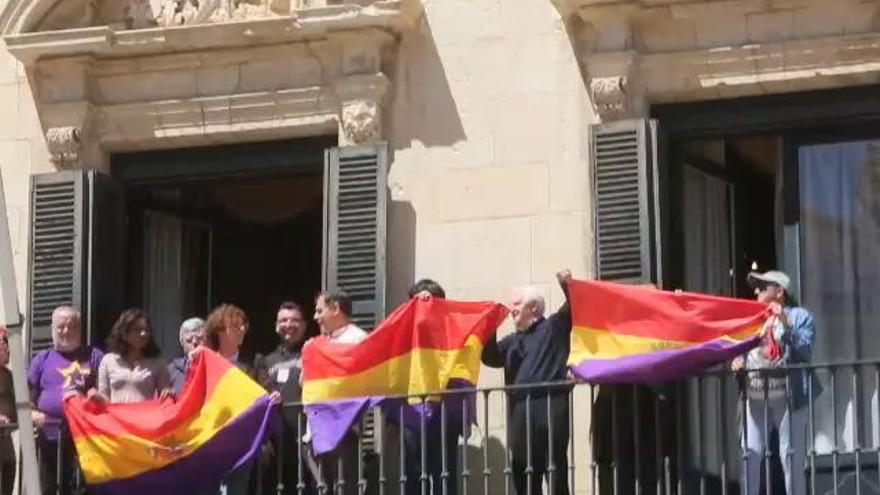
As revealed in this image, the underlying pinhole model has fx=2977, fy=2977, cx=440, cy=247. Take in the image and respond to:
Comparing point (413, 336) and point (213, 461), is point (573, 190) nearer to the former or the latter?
point (413, 336)

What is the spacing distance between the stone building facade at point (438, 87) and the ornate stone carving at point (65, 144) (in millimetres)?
12

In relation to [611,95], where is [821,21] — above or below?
above

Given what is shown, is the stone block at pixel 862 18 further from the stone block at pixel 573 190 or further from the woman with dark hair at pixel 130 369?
the woman with dark hair at pixel 130 369

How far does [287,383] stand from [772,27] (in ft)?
11.2

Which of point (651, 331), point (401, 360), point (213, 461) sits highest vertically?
point (651, 331)

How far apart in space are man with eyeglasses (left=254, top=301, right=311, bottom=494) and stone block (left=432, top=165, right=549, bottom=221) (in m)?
1.12

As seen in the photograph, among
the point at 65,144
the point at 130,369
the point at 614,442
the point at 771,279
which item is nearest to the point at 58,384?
the point at 130,369

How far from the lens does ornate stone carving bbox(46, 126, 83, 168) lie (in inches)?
711

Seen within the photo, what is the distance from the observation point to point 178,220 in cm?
1877

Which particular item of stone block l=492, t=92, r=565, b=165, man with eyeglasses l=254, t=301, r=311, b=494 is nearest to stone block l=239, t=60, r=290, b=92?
stone block l=492, t=92, r=565, b=165

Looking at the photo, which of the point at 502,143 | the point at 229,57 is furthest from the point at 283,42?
the point at 502,143

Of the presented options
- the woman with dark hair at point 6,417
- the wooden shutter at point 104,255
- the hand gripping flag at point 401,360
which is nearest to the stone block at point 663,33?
the hand gripping flag at point 401,360

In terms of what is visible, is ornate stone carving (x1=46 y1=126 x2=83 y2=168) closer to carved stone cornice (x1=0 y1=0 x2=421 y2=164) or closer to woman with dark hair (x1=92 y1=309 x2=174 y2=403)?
carved stone cornice (x1=0 y1=0 x2=421 y2=164)

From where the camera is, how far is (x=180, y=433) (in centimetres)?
1675
